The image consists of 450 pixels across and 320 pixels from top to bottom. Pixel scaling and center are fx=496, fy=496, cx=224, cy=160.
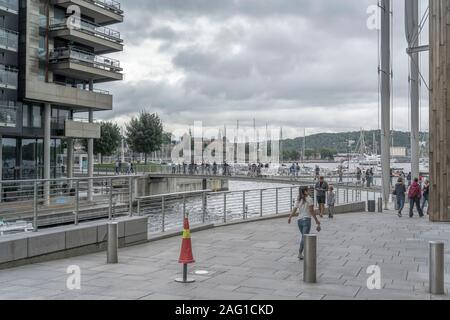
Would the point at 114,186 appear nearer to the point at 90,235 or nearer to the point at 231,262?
the point at 90,235

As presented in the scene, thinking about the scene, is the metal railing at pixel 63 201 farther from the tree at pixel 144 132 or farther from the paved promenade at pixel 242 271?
the tree at pixel 144 132

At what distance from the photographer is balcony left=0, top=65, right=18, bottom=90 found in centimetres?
3503

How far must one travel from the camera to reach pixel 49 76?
4034 cm

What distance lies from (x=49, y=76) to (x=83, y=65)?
2.88 meters

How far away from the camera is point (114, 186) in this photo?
12.4m

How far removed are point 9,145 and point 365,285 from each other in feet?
118

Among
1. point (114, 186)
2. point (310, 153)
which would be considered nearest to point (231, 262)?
point (114, 186)

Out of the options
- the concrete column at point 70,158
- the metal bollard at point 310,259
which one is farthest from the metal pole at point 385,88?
the concrete column at point 70,158

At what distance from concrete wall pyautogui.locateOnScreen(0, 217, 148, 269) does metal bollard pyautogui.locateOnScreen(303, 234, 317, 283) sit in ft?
15.5

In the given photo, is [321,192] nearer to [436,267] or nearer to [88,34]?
[436,267]

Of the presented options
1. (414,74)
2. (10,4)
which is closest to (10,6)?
(10,4)

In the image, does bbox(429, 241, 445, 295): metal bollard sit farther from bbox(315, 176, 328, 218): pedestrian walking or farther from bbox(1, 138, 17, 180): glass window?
bbox(1, 138, 17, 180): glass window

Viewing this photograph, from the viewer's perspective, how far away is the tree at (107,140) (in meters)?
69.1
